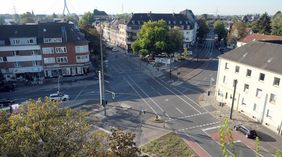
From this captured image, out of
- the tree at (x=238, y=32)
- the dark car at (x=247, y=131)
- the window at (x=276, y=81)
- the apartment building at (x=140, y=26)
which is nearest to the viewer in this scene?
the dark car at (x=247, y=131)

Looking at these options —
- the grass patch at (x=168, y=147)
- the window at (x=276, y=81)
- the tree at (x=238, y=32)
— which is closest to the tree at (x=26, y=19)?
the tree at (x=238, y=32)

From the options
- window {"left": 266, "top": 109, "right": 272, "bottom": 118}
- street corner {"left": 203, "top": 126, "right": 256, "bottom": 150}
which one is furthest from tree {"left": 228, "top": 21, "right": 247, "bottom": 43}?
street corner {"left": 203, "top": 126, "right": 256, "bottom": 150}

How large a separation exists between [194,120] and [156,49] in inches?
1703

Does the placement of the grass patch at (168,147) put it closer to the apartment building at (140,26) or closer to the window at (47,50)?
the window at (47,50)

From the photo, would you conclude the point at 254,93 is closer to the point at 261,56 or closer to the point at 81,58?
the point at 261,56

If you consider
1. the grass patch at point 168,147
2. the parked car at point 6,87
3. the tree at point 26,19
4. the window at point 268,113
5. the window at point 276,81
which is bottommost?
the grass patch at point 168,147

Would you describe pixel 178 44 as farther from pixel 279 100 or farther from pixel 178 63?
pixel 279 100

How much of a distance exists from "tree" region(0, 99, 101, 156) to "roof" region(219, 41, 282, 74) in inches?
1196

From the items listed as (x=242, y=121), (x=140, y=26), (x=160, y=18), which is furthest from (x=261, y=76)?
(x=160, y=18)

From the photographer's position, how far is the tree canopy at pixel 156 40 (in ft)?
260

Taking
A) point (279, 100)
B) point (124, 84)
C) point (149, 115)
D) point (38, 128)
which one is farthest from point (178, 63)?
point (38, 128)

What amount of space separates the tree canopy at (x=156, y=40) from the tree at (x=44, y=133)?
6119 cm

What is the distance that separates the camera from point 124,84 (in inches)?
2391

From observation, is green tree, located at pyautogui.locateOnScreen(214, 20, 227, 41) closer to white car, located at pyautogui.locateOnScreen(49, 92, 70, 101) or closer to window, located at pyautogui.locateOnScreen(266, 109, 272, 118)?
window, located at pyautogui.locateOnScreen(266, 109, 272, 118)
